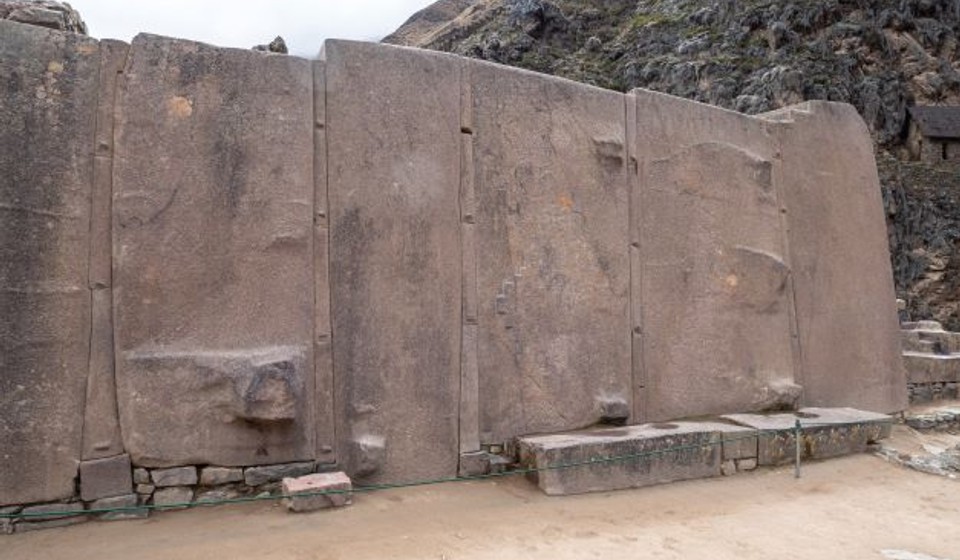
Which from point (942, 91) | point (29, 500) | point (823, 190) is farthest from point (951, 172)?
point (29, 500)

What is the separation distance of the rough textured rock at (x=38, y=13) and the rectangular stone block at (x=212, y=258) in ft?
2.27

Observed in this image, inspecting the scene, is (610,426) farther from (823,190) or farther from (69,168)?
(69,168)

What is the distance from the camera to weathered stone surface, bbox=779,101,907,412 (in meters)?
7.52

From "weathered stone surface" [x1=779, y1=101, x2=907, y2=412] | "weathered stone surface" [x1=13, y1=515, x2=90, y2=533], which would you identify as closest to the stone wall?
"weathered stone surface" [x1=13, y1=515, x2=90, y2=533]

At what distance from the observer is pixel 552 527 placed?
456 cm

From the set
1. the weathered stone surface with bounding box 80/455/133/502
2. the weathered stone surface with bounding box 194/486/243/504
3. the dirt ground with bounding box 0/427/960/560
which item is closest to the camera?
the dirt ground with bounding box 0/427/960/560

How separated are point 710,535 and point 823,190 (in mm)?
4781

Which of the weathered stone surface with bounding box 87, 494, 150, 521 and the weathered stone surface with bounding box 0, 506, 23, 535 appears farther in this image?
the weathered stone surface with bounding box 87, 494, 150, 521

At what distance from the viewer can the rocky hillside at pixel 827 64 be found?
24609 millimetres

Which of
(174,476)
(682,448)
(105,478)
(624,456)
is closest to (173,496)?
(174,476)

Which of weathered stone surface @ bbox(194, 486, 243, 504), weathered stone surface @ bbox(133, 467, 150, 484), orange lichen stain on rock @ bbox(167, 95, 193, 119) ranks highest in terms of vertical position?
orange lichen stain on rock @ bbox(167, 95, 193, 119)

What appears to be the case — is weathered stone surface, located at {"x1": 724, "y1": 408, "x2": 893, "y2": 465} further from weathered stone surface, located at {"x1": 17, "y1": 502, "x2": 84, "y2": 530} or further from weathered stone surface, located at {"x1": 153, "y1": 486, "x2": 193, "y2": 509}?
weathered stone surface, located at {"x1": 17, "y1": 502, "x2": 84, "y2": 530}

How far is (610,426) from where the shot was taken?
602 centimetres

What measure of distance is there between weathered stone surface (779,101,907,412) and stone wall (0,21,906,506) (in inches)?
11.1
